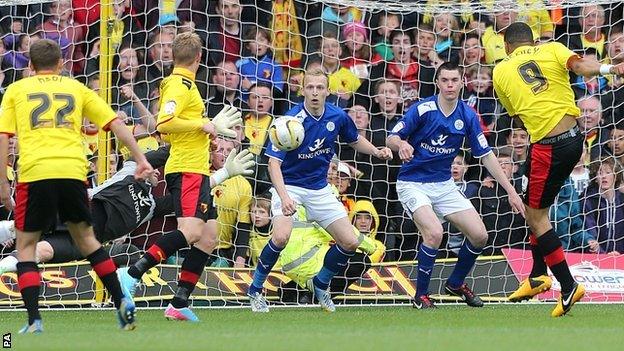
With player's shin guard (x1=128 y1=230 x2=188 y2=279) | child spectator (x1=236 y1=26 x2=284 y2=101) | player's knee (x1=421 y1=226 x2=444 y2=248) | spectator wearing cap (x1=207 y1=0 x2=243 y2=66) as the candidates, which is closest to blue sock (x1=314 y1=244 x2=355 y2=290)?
player's knee (x1=421 y1=226 x2=444 y2=248)

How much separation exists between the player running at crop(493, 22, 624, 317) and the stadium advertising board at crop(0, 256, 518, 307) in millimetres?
2263

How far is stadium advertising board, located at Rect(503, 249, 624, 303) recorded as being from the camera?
12.2m

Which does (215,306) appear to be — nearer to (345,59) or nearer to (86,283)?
(86,283)

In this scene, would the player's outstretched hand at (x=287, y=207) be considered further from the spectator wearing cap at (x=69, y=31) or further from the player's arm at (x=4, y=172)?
the spectator wearing cap at (x=69, y=31)

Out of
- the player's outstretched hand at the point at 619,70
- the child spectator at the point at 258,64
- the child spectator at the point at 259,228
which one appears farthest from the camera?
the child spectator at the point at 258,64

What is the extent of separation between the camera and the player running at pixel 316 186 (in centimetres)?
1089

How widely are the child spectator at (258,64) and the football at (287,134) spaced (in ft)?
8.87

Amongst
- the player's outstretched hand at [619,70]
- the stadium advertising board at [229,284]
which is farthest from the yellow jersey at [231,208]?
the player's outstretched hand at [619,70]

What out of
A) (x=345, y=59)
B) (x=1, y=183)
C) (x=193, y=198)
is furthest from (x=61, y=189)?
(x=345, y=59)

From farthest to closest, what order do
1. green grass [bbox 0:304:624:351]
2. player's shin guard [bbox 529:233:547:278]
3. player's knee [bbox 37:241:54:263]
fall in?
player's knee [bbox 37:241:54:263], player's shin guard [bbox 529:233:547:278], green grass [bbox 0:304:624:351]

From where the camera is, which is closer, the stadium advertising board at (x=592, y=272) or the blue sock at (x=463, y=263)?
the blue sock at (x=463, y=263)

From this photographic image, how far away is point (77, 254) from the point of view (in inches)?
428

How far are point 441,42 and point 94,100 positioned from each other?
20.3 feet

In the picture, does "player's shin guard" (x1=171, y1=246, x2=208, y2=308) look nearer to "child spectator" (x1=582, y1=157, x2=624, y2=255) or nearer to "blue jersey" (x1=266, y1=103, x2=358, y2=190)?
"blue jersey" (x1=266, y1=103, x2=358, y2=190)
